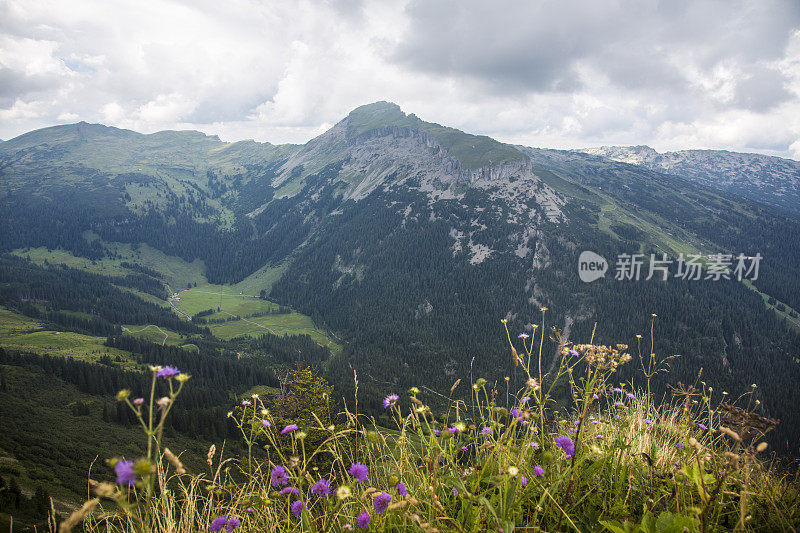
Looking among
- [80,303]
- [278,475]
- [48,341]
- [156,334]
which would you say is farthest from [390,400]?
[80,303]

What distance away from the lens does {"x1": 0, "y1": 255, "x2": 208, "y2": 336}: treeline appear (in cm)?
15888

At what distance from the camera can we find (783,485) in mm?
4438

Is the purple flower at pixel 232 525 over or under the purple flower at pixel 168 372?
under

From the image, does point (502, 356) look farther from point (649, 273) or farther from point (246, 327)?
point (246, 327)

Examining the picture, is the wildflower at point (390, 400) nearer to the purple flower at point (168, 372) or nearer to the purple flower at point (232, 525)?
the purple flower at point (232, 525)

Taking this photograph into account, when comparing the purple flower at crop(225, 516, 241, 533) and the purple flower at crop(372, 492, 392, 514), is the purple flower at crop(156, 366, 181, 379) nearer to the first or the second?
the purple flower at crop(225, 516, 241, 533)

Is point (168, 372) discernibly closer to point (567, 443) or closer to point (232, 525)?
point (232, 525)

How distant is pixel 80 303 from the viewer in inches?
6811

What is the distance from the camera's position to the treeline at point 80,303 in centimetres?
15888

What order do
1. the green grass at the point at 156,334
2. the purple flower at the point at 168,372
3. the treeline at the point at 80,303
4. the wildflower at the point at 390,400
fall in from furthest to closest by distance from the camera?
the treeline at the point at 80,303, the green grass at the point at 156,334, the wildflower at the point at 390,400, the purple flower at the point at 168,372

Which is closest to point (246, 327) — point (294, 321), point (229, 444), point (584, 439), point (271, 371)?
point (294, 321)

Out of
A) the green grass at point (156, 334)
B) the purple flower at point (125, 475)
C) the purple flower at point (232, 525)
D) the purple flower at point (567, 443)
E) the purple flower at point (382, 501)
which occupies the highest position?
the purple flower at point (125, 475)

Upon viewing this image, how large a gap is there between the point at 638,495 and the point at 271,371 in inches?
4888

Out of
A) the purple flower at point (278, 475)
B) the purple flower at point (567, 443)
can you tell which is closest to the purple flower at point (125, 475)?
the purple flower at point (278, 475)
